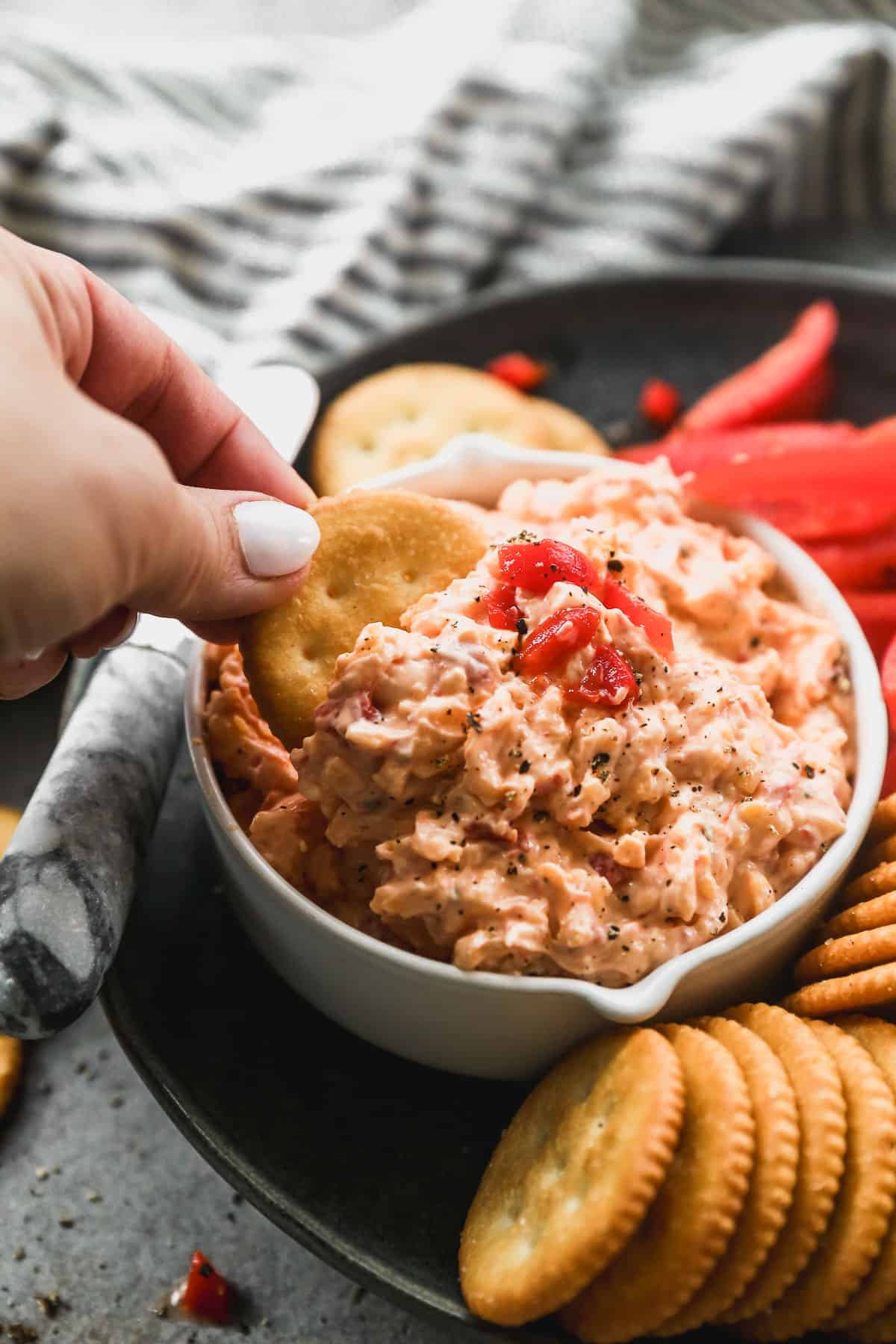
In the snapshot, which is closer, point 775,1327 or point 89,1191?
point 775,1327

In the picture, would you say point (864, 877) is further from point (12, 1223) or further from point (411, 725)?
point (12, 1223)

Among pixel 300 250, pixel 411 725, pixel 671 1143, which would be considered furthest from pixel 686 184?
pixel 671 1143

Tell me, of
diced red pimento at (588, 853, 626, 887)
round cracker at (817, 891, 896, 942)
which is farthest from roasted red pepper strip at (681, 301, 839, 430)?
diced red pimento at (588, 853, 626, 887)

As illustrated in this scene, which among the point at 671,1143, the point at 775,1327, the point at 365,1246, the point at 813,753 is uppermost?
the point at 813,753

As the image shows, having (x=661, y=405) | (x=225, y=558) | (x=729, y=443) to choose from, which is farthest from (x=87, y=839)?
(x=661, y=405)

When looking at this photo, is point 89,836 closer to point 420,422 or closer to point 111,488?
point 111,488

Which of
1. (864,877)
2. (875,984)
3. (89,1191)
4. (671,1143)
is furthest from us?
(89,1191)
